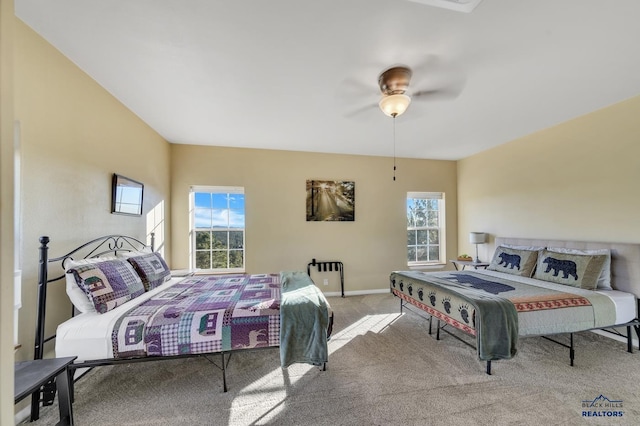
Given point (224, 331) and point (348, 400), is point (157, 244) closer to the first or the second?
point (224, 331)

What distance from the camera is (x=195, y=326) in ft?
6.09

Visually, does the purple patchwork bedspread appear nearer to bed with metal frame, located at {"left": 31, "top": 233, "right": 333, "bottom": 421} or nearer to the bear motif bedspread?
bed with metal frame, located at {"left": 31, "top": 233, "right": 333, "bottom": 421}

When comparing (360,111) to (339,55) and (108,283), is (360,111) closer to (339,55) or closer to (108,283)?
(339,55)

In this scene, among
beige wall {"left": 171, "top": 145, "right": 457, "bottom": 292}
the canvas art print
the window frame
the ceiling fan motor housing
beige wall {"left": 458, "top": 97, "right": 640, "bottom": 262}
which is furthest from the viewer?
the window frame

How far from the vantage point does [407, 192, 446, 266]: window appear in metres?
5.12

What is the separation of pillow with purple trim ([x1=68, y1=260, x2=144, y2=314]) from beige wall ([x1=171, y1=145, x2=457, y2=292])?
6.32 ft

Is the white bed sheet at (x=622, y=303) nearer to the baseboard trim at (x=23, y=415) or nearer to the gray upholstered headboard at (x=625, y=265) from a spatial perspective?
the gray upholstered headboard at (x=625, y=265)

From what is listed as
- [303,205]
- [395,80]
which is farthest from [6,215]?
[303,205]

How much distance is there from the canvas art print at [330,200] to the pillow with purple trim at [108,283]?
9.22 feet

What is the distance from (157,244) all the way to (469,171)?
5.51 meters

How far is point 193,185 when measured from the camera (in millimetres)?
4191

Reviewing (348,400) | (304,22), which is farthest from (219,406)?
(304,22)

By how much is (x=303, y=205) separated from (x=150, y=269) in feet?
8.32

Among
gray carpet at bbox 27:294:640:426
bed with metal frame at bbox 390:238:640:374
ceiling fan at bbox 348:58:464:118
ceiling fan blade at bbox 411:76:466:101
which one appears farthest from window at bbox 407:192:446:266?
ceiling fan at bbox 348:58:464:118
